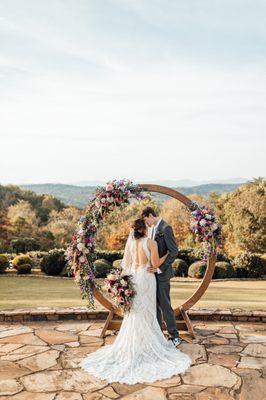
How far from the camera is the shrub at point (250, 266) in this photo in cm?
1992

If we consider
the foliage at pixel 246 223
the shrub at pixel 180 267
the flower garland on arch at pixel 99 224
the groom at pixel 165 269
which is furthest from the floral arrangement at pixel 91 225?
the foliage at pixel 246 223

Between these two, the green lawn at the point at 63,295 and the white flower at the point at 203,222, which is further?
the green lawn at the point at 63,295

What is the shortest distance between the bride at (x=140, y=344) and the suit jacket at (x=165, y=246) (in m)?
0.19

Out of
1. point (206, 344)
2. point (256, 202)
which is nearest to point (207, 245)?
point (206, 344)

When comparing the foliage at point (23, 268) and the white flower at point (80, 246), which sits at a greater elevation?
the white flower at point (80, 246)

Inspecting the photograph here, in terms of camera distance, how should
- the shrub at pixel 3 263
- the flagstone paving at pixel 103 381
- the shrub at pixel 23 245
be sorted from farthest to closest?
1. the shrub at pixel 23 245
2. the shrub at pixel 3 263
3. the flagstone paving at pixel 103 381

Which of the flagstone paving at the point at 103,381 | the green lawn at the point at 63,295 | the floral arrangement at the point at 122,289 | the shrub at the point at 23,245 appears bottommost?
A: the shrub at the point at 23,245

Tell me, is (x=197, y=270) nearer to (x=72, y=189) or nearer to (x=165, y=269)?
(x=165, y=269)

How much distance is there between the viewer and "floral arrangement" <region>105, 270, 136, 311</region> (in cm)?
630

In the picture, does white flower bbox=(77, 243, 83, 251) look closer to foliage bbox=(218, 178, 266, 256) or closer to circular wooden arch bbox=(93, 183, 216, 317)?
circular wooden arch bbox=(93, 183, 216, 317)

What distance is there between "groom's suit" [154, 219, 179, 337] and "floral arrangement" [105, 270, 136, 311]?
1.84ft

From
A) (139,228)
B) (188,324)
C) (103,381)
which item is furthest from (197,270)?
(103,381)

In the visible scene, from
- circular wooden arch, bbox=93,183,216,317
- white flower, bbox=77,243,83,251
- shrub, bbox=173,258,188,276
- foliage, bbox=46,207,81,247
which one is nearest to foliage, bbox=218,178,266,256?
shrub, bbox=173,258,188,276

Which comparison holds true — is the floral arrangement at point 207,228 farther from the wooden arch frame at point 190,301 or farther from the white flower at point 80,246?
the white flower at point 80,246
